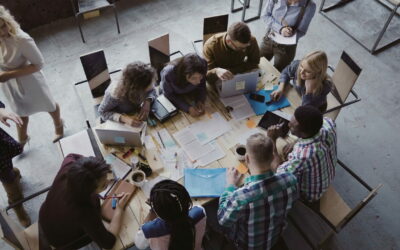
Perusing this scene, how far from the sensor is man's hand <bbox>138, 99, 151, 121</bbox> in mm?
2700

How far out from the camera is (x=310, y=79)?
2859mm

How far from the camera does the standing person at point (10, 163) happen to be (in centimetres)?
260

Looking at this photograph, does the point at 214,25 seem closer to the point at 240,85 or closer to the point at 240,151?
the point at 240,85

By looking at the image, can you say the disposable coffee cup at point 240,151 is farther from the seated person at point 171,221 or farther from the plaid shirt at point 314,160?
the seated person at point 171,221

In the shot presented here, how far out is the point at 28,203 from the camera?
3.13 m

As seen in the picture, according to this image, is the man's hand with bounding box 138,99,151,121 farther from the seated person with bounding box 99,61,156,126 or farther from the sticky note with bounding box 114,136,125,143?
the sticky note with bounding box 114,136,125,143

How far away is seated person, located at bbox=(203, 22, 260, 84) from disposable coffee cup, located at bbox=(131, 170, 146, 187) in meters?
1.05

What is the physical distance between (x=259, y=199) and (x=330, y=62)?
305 centimetres

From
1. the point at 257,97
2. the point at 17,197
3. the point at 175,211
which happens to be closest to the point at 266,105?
the point at 257,97

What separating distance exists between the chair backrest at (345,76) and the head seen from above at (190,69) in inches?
50.3

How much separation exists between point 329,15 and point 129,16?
292 cm

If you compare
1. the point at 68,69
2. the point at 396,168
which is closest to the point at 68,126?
the point at 68,69

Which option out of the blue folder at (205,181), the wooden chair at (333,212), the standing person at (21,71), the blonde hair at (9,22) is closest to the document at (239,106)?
the blue folder at (205,181)

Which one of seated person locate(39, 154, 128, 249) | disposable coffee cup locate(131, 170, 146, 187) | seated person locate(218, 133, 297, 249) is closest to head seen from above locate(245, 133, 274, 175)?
seated person locate(218, 133, 297, 249)
